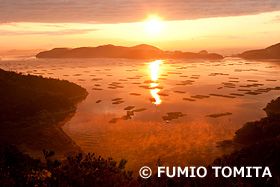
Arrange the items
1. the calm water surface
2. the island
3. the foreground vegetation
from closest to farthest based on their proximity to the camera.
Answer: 1. the foreground vegetation
2. the calm water surface
3. the island

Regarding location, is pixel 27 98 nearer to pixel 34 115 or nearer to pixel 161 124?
pixel 34 115

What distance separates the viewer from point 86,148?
19625mm

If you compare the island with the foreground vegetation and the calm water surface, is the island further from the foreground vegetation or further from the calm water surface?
the foreground vegetation

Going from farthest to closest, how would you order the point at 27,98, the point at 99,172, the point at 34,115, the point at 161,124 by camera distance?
1. the point at 27,98
2. the point at 34,115
3. the point at 161,124
4. the point at 99,172

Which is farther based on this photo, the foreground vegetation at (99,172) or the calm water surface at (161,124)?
the calm water surface at (161,124)

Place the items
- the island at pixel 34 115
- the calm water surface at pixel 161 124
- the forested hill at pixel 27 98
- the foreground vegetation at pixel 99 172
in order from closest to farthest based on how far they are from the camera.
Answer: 1. the foreground vegetation at pixel 99 172
2. the calm water surface at pixel 161 124
3. the island at pixel 34 115
4. the forested hill at pixel 27 98

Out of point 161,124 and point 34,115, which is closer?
point 161,124

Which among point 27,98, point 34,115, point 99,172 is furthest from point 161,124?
point 27,98

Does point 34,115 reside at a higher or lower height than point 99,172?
lower

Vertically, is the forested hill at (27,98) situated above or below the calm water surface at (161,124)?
above

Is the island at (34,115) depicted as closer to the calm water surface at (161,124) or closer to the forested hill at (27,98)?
the forested hill at (27,98)

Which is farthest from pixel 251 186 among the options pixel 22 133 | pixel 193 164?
pixel 22 133

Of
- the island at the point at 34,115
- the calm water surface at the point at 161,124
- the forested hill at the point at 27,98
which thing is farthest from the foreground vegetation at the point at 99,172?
the forested hill at the point at 27,98

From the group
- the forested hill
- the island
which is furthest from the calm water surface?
the forested hill
